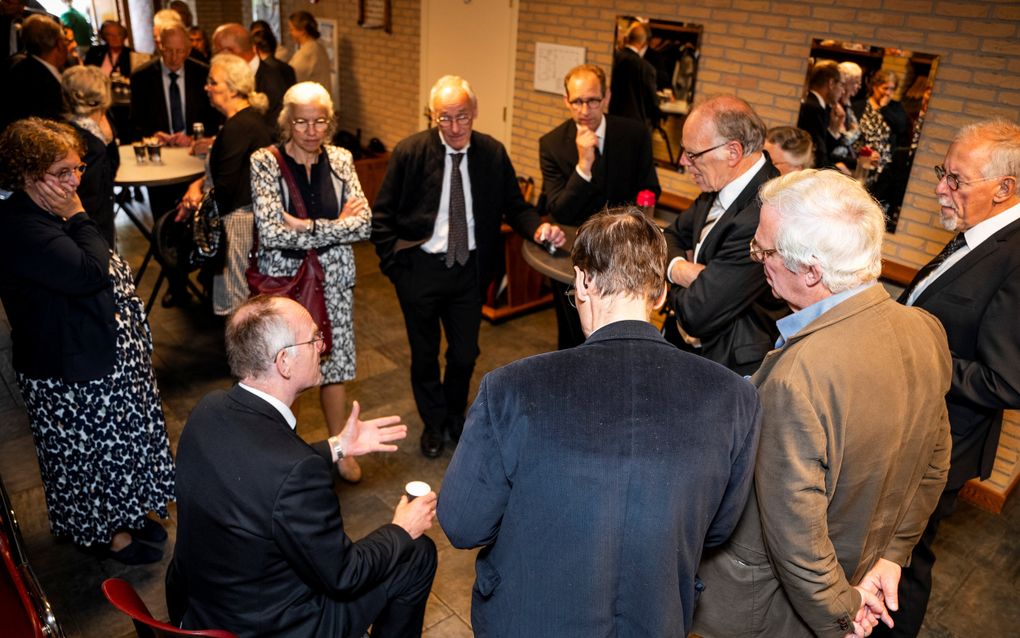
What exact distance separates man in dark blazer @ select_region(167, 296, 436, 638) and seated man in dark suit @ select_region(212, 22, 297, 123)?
507cm

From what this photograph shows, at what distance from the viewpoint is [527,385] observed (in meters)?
1.45

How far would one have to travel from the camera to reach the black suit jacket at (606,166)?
393 centimetres

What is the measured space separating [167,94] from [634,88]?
3.49 metres

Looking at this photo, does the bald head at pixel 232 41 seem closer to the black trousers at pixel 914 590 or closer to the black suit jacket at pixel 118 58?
the black suit jacket at pixel 118 58

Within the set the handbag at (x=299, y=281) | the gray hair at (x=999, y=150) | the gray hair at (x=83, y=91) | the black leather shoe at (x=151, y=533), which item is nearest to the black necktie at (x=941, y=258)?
the gray hair at (x=999, y=150)

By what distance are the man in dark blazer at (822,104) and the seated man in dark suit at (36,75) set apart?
4.98 m

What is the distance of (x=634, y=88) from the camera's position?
544 centimetres

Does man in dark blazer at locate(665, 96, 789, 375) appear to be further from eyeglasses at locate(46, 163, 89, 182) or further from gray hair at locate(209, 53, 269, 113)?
gray hair at locate(209, 53, 269, 113)

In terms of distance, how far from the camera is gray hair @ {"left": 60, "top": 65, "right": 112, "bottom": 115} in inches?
149

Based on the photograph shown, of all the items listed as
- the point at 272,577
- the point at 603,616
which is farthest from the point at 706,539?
the point at 272,577

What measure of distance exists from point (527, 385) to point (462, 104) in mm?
2179

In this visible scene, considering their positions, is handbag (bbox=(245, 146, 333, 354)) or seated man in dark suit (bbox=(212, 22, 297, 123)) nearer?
handbag (bbox=(245, 146, 333, 354))

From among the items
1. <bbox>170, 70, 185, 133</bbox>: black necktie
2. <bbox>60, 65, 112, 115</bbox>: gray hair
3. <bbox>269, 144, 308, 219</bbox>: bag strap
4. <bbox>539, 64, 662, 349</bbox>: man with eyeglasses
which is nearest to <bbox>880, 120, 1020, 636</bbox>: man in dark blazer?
<bbox>539, 64, 662, 349</bbox>: man with eyeglasses

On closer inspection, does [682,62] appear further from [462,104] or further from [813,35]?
[462,104]
